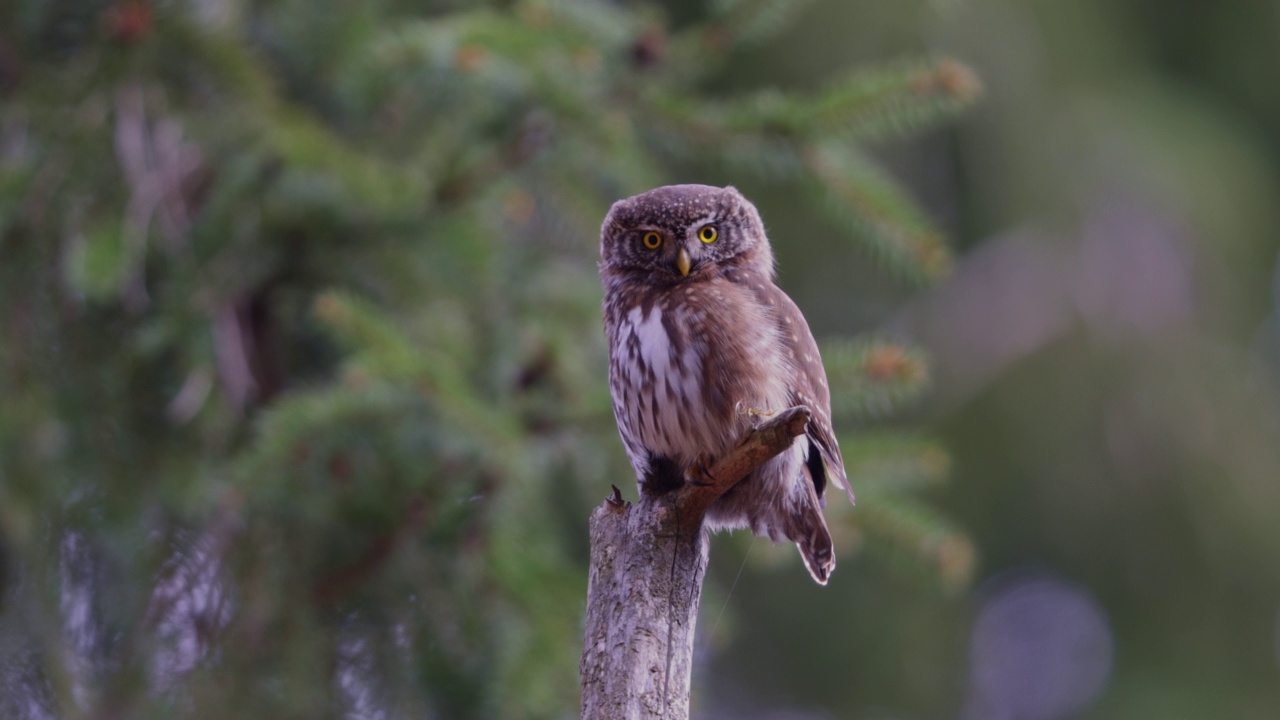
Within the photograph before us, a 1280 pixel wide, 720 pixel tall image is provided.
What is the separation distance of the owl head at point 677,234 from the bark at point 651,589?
1078 mm

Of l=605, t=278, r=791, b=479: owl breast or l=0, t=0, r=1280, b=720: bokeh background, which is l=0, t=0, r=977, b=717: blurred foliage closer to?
l=0, t=0, r=1280, b=720: bokeh background

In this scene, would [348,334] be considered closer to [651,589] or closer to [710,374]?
[710,374]

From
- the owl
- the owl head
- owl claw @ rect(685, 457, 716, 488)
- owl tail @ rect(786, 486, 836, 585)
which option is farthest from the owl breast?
owl claw @ rect(685, 457, 716, 488)

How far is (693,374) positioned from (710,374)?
4cm

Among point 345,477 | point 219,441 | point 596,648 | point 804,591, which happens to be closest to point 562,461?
point 345,477

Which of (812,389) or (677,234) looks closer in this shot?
(812,389)

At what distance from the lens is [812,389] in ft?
9.82

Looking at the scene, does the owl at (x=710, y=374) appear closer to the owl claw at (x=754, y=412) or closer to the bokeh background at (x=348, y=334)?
the owl claw at (x=754, y=412)

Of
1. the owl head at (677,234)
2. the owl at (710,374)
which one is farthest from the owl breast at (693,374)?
the owl head at (677,234)

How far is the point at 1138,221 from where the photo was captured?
594 centimetres

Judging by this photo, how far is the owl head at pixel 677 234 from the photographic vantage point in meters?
3.19

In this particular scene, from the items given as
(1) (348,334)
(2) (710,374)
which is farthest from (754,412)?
(1) (348,334)

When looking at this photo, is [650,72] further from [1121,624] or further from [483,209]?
[1121,624]

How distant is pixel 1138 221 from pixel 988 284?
0.76 metres
